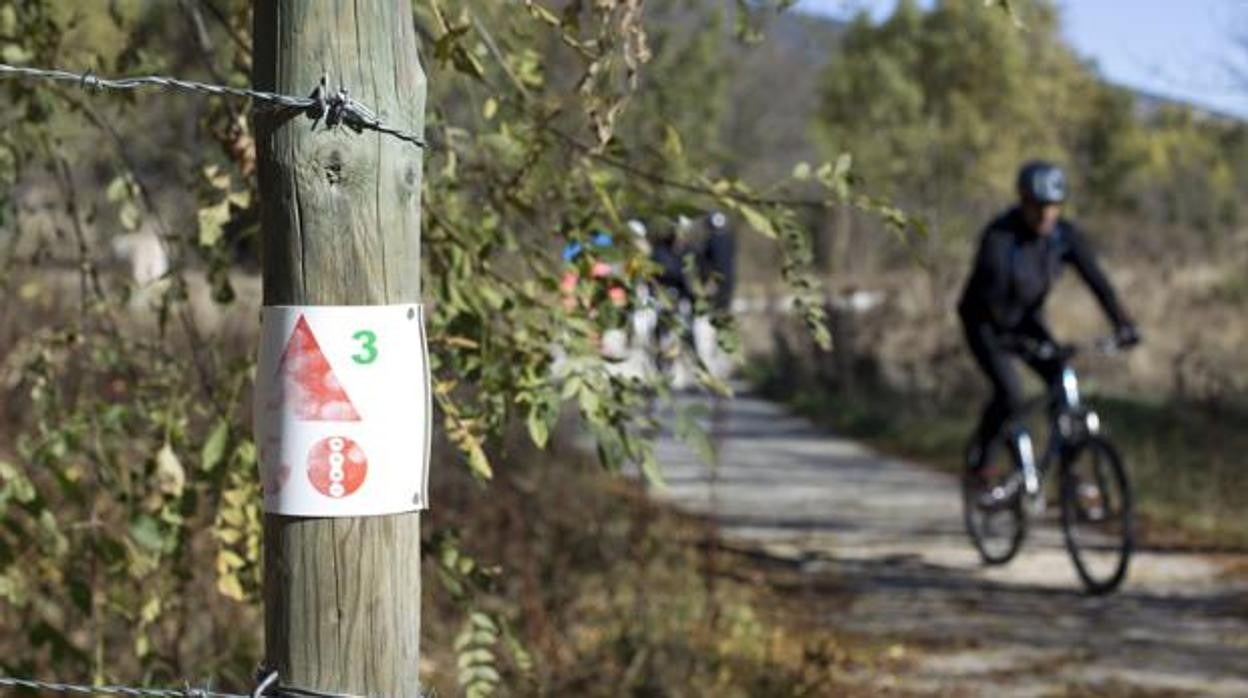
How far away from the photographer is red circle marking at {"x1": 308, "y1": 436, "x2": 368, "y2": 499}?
2.77 meters

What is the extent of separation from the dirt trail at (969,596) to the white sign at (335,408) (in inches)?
133

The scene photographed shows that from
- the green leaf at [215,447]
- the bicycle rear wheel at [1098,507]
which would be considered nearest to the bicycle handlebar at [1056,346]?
the bicycle rear wheel at [1098,507]

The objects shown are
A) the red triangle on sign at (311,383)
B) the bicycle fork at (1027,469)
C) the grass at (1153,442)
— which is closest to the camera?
the red triangle on sign at (311,383)

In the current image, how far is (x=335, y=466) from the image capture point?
9.10ft

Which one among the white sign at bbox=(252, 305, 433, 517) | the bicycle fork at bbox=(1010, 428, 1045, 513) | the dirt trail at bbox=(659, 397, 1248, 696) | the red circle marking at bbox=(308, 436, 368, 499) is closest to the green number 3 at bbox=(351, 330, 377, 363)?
the white sign at bbox=(252, 305, 433, 517)

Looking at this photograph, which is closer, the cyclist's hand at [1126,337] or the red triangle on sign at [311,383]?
the red triangle on sign at [311,383]

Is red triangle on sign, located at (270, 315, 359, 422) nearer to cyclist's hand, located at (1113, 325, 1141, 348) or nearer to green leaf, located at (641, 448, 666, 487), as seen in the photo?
green leaf, located at (641, 448, 666, 487)

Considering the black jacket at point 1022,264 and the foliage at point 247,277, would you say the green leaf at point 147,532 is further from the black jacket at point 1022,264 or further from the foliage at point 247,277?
the black jacket at point 1022,264

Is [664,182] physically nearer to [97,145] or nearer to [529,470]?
[97,145]

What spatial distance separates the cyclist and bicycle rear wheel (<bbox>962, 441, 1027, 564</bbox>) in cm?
46

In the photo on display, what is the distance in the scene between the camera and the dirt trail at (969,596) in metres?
7.33

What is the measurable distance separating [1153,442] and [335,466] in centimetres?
1248

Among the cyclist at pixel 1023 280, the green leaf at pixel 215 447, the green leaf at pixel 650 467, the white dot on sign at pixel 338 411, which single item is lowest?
the green leaf at pixel 650 467

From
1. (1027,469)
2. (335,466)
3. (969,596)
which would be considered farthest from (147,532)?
(1027,469)
